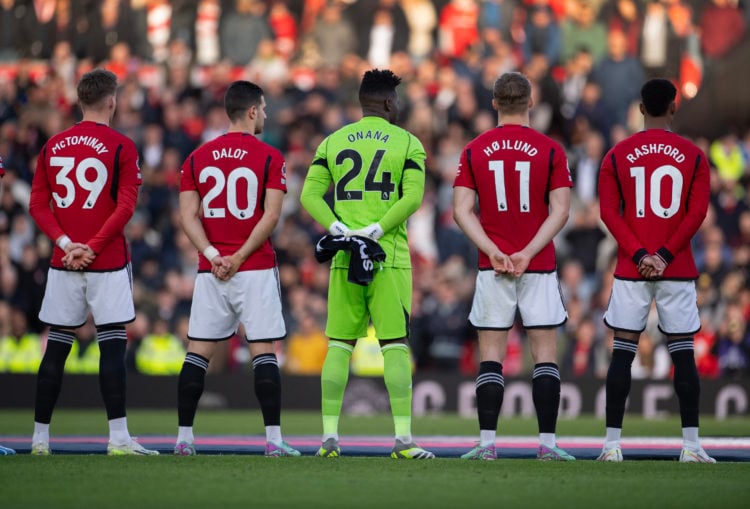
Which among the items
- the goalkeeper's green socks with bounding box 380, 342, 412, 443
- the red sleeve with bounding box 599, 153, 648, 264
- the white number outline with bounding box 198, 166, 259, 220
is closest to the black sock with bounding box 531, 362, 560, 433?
the goalkeeper's green socks with bounding box 380, 342, 412, 443

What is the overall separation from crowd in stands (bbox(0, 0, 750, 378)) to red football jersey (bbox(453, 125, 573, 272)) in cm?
848

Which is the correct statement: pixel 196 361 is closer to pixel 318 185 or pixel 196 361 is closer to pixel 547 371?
pixel 318 185

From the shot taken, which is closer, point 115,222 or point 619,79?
point 115,222

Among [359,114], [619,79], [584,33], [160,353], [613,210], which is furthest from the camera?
[584,33]

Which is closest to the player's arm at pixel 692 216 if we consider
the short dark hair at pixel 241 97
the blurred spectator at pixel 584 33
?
the short dark hair at pixel 241 97

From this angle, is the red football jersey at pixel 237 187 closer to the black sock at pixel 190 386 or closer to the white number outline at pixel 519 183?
the black sock at pixel 190 386

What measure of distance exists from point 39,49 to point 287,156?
17.0 feet

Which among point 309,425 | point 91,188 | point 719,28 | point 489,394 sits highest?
point 719,28

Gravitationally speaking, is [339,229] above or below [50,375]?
above

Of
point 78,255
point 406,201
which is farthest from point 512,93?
point 78,255

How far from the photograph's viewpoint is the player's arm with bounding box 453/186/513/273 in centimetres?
947

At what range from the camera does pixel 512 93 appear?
9.63 meters

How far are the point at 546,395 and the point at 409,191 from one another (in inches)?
66.2

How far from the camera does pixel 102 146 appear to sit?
977 centimetres
